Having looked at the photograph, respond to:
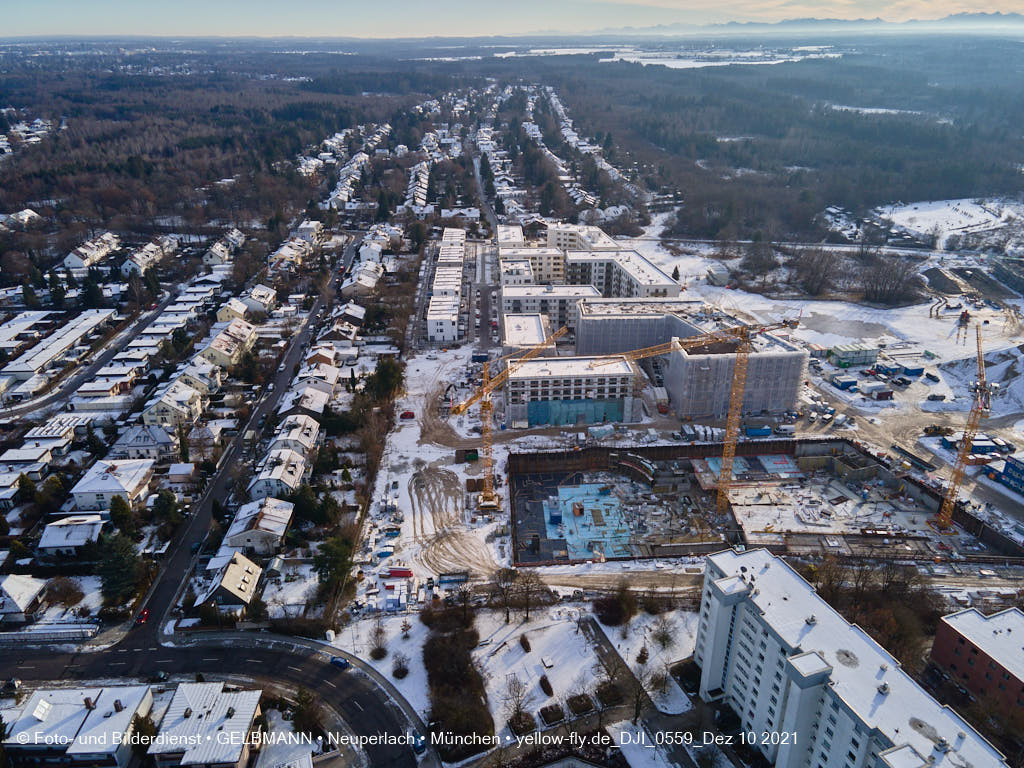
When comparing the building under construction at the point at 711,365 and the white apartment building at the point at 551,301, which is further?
the white apartment building at the point at 551,301

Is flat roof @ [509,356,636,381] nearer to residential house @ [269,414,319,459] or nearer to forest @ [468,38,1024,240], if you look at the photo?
residential house @ [269,414,319,459]

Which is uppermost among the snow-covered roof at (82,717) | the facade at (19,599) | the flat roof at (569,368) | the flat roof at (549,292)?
the flat roof at (549,292)

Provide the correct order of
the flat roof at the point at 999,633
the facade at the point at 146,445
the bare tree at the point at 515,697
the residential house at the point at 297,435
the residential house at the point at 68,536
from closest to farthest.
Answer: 1. the flat roof at the point at 999,633
2. the bare tree at the point at 515,697
3. the residential house at the point at 68,536
4. the residential house at the point at 297,435
5. the facade at the point at 146,445

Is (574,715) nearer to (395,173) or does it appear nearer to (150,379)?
(150,379)

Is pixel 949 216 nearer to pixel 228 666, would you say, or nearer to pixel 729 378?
pixel 729 378

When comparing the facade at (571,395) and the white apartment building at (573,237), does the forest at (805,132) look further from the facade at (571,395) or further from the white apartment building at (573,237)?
the facade at (571,395)

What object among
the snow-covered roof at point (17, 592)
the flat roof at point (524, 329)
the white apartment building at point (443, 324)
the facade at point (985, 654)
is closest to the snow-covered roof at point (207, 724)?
the snow-covered roof at point (17, 592)

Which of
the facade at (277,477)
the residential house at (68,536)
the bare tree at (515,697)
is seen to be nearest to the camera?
the bare tree at (515,697)
